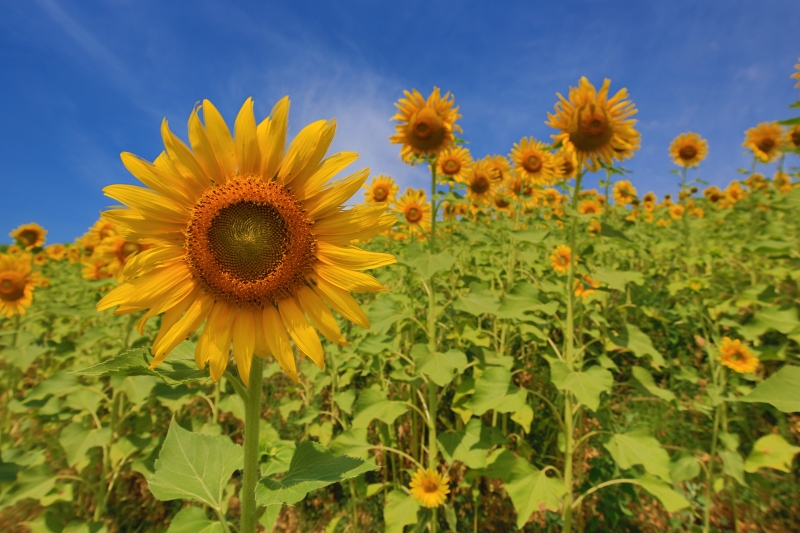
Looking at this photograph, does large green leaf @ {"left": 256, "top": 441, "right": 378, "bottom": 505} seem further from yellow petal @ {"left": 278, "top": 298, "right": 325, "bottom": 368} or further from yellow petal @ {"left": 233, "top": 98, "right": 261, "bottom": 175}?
yellow petal @ {"left": 233, "top": 98, "right": 261, "bottom": 175}

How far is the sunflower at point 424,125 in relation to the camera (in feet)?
12.2

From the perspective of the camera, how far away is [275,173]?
1307 millimetres

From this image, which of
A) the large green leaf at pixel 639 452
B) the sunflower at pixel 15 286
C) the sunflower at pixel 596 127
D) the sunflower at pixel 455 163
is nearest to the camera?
the large green leaf at pixel 639 452

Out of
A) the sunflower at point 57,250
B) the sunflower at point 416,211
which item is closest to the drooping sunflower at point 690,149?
the sunflower at point 416,211

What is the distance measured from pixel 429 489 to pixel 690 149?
7.97 metres

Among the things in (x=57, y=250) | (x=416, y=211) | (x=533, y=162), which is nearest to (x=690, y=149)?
(x=533, y=162)

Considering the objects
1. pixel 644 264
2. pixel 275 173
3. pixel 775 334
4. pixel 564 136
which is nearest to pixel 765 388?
pixel 275 173

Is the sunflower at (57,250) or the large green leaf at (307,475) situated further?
the sunflower at (57,250)

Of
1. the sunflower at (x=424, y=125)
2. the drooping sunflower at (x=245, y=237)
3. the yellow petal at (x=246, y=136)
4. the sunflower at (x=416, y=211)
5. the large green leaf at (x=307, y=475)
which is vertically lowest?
the large green leaf at (x=307, y=475)

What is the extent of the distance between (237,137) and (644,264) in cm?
796

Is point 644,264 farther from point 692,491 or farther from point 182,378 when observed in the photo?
point 182,378

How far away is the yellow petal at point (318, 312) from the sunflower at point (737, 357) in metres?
3.38

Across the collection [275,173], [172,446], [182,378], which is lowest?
[172,446]

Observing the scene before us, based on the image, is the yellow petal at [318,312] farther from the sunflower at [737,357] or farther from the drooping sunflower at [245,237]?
the sunflower at [737,357]
